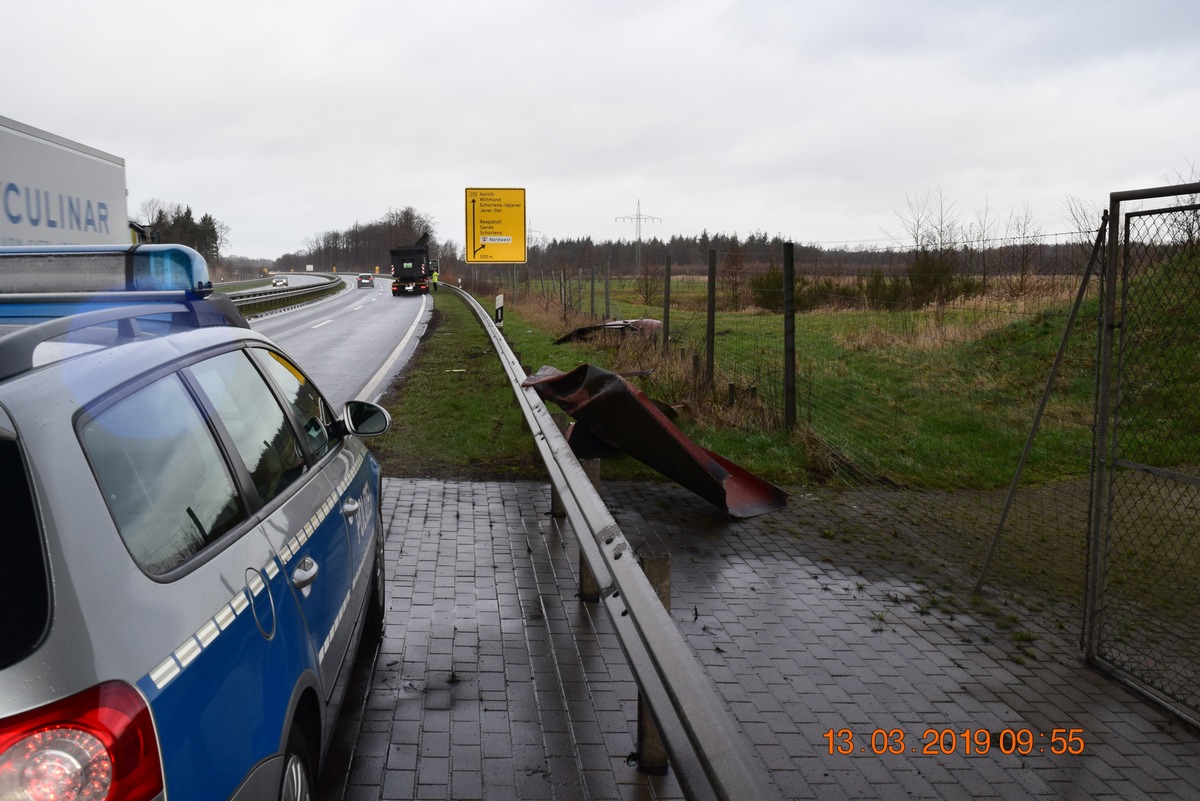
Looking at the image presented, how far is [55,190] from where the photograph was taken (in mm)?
8484

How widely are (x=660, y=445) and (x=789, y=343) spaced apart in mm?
3416

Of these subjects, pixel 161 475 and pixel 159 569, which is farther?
pixel 161 475

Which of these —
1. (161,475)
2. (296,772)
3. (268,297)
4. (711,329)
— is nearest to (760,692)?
(296,772)

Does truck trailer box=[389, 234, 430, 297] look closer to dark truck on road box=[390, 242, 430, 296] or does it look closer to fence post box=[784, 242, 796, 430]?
dark truck on road box=[390, 242, 430, 296]

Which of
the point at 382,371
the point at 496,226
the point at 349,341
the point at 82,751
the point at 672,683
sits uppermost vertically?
the point at 496,226

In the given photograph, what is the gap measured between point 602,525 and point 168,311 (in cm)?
200

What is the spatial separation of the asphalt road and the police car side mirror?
3.86 m

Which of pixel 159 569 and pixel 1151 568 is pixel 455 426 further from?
pixel 159 569

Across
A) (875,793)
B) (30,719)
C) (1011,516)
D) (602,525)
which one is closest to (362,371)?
(1011,516)

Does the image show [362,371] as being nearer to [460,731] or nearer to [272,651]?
[460,731]

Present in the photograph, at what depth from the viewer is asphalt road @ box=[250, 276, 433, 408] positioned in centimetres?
1617

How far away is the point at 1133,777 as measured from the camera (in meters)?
4.09

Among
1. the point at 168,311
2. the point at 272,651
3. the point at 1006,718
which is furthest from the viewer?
the point at 1006,718
